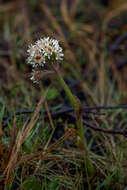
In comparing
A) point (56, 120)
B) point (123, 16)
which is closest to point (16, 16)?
point (123, 16)

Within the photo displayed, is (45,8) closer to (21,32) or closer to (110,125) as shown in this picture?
(21,32)

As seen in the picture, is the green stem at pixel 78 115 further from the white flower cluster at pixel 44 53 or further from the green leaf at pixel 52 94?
the green leaf at pixel 52 94

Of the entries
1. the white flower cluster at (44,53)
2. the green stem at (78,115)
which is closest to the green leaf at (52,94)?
the green stem at (78,115)

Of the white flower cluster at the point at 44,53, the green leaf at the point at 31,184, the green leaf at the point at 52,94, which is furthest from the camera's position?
the green leaf at the point at 52,94

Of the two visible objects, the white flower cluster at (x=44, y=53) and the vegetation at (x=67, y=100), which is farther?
the vegetation at (x=67, y=100)

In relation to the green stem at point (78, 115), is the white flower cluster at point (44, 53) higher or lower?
higher

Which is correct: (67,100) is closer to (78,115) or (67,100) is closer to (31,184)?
(78,115)

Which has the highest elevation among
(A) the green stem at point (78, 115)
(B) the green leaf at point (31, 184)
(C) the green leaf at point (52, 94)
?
(C) the green leaf at point (52, 94)

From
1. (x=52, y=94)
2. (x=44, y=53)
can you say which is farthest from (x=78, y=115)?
(x=52, y=94)

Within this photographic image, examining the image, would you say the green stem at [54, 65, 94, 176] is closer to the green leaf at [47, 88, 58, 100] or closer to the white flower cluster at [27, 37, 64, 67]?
the white flower cluster at [27, 37, 64, 67]
